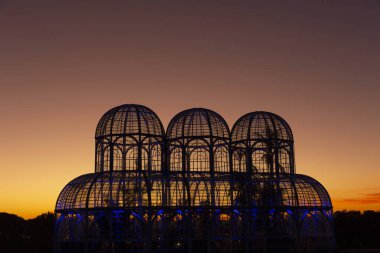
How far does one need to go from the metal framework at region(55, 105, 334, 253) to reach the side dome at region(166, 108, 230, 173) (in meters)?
0.12

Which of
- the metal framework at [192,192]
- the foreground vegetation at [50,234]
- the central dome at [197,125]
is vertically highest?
the central dome at [197,125]

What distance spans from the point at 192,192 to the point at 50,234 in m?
53.2

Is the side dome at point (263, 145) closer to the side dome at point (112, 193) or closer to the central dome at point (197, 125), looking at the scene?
the central dome at point (197, 125)

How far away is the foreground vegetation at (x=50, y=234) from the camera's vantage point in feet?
257

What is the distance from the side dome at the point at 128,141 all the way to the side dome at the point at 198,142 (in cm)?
188

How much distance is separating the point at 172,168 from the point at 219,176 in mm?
6329

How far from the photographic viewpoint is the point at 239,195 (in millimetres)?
50031

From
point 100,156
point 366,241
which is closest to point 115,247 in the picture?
point 100,156

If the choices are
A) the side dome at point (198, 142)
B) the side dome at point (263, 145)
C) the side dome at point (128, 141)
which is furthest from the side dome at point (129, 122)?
the side dome at point (263, 145)

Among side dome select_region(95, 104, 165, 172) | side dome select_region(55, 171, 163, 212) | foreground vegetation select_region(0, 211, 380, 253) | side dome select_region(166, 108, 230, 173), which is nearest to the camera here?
side dome select_region(55, 171, 163, 212)

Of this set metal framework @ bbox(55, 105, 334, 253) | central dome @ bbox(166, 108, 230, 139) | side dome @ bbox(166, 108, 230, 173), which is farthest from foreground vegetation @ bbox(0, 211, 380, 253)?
central dome @ bbox(166, 108, 230, 139)

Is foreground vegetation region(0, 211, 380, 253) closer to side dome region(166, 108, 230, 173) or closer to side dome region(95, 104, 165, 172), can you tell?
side dome region(166, 108, 230, 173)

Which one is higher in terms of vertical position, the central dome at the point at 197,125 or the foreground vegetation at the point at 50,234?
the central dome at the point at 197,125

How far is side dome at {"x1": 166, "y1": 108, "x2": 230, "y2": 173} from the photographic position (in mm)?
53375
